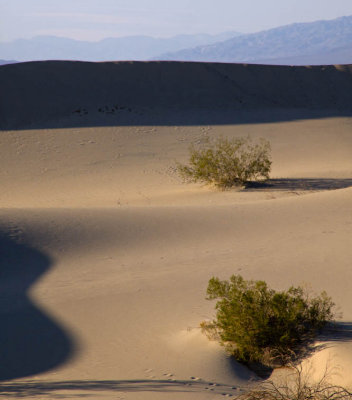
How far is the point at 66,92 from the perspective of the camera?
35.4 m

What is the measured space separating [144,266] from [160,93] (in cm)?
2774

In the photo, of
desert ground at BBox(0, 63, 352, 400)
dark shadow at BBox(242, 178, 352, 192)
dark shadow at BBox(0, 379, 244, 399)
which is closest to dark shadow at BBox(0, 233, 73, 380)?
desert ground at BBox(0, 63, 352, 400)

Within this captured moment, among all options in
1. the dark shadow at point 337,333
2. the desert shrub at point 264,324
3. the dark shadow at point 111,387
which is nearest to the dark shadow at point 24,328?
the dark shadow at point 111,387

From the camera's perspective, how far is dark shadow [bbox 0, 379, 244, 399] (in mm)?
5579

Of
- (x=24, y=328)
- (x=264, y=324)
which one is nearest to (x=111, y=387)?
(x=264, y=324)

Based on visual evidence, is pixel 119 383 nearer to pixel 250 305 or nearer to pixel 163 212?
pixel 250 305

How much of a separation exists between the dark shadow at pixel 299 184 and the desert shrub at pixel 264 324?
11.0 metres

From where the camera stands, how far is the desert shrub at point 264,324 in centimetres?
649

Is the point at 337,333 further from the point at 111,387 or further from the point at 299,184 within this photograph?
the point at 299,184

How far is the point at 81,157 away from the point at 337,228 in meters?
15.7

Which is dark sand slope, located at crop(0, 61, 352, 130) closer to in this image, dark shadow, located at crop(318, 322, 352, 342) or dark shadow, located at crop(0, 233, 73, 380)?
dark shadow, located at crop(0, 233, 73, 380)

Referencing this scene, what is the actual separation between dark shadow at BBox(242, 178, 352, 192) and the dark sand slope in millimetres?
13400

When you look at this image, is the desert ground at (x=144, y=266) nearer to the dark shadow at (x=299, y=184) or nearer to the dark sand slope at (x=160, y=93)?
the dark shadow at (x=299, y=184)

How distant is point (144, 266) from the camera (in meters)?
10.2
